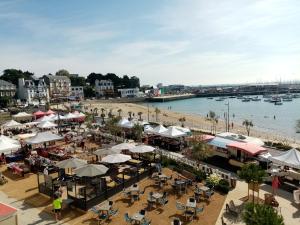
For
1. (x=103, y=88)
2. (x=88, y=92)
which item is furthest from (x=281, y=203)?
(x=103, y=88)

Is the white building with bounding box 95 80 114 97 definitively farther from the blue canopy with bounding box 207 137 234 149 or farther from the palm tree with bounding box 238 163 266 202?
the palm tree with bounding box 238 163 266 202

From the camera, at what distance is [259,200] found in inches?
603

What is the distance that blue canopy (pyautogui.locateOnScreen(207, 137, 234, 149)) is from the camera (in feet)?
72.6

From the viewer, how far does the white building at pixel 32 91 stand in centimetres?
9750

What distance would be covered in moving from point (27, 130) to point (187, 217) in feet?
98.2

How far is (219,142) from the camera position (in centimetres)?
2275

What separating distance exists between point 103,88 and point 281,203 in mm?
131687

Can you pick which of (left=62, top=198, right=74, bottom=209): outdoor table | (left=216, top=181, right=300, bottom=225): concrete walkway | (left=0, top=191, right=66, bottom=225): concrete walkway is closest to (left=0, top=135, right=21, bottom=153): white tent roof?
(left=0, top=191, right=66, bottom=225): concrete walkway

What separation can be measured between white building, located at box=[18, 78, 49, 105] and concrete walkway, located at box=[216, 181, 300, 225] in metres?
88.2

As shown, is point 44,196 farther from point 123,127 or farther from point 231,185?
point 123,127

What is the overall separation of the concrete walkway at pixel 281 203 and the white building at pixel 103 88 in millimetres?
125554

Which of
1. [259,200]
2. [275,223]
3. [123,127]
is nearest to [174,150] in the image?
[123,127]

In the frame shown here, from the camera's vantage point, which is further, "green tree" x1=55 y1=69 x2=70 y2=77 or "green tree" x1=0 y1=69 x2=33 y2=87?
"green tree" x1=55 y1=69 x2=70 y2=77

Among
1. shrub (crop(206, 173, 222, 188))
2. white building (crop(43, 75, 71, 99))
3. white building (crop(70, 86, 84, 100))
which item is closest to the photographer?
shrub (crop(206, 173, 222, 188))
